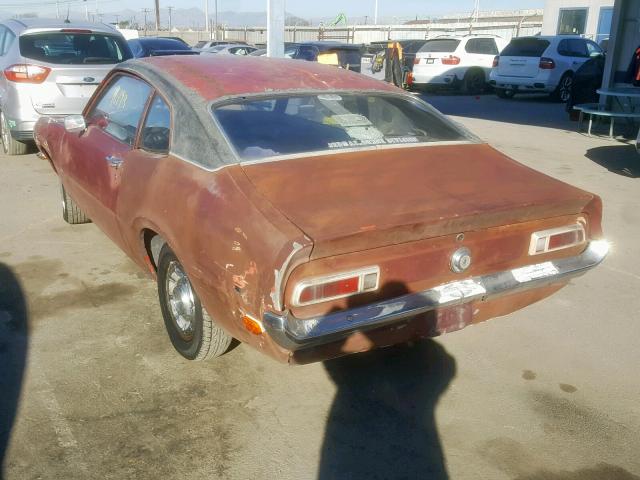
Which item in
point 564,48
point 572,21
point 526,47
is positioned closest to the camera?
point 564,48

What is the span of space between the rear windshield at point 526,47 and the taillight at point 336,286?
15319 millimetres

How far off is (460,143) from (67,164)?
2.90 meters

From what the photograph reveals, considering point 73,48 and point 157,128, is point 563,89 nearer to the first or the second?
point 73,48

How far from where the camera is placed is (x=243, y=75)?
3.76m

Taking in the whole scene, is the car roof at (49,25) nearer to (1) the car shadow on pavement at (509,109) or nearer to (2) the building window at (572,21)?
(1) the car shadow on pavement at (509,109)

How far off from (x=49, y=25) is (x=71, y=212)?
11.8 ft

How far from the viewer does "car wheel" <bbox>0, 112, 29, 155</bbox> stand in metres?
8.36

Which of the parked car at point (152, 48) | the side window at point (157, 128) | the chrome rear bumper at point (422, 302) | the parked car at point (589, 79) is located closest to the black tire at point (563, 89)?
the parked car at point (589, 79)

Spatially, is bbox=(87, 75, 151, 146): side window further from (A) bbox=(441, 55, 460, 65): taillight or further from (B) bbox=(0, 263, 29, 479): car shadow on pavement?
(A) bbox=(441, 55, 460, 65): taillight

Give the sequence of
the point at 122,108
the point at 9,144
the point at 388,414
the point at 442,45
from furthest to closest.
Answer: the point at 442,45 → the point at 9,144 → the point at 122,108 → the point at 388,414

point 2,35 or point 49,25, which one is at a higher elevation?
point 49,25

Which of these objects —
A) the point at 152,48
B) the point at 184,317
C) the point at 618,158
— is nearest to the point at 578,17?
the point at 152,48

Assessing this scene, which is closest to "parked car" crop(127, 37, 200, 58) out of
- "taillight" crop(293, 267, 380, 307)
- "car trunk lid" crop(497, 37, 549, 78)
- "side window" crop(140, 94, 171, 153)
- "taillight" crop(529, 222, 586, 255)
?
"car trunk lid" crop(497, 37, 549, 78)

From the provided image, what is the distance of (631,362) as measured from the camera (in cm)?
366
